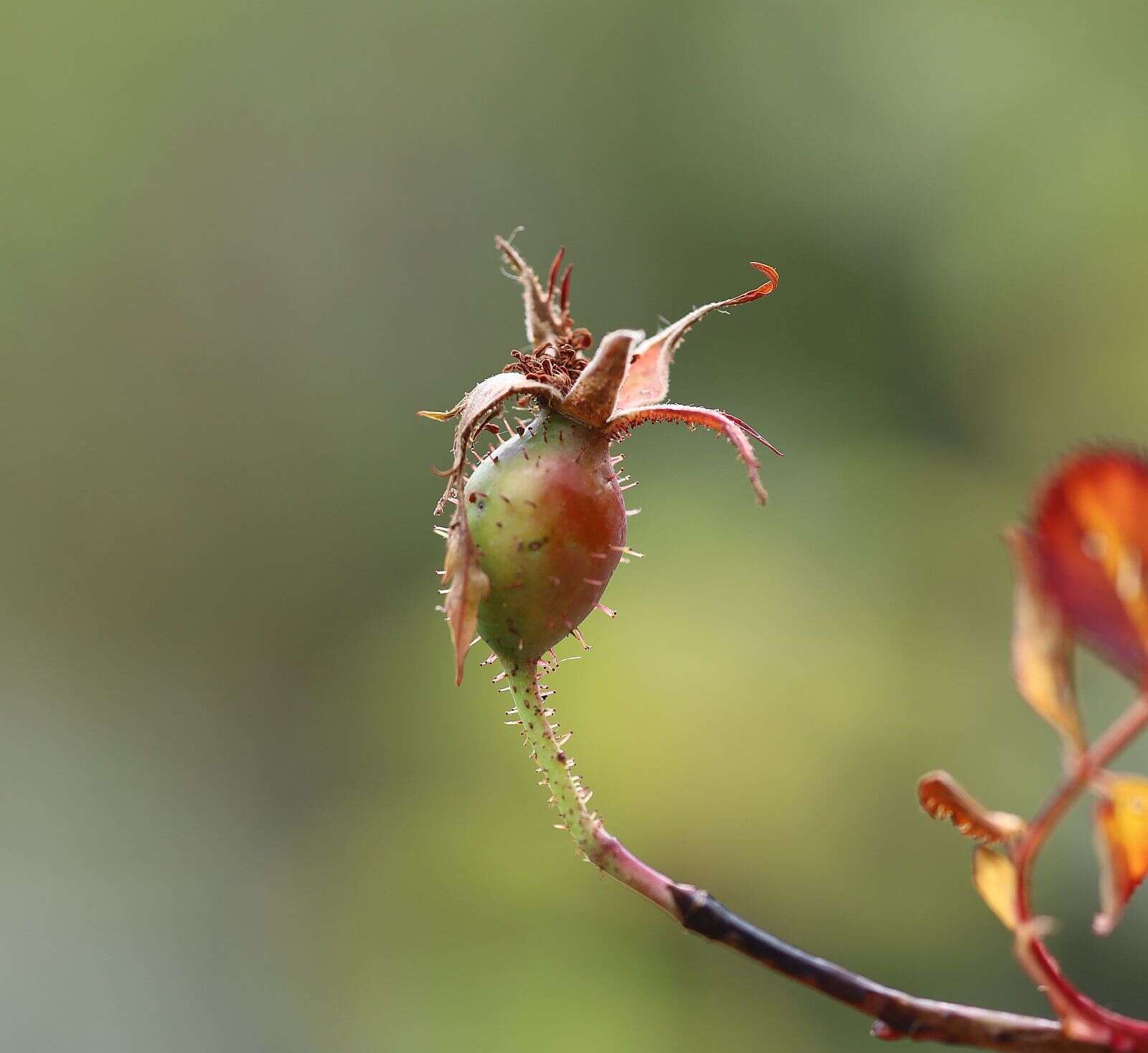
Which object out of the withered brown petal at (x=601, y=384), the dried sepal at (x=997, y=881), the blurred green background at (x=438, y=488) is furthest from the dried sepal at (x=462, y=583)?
the blurred green background at (x=438, y=488)

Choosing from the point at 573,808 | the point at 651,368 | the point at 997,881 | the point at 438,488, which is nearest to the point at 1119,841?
the point at 997,881

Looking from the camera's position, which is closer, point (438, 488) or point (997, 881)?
point (997, 881)

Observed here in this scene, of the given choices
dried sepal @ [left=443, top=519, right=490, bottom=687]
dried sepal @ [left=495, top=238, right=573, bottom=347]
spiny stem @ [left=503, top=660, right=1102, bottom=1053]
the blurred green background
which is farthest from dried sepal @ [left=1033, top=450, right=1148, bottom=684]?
the blurred green background

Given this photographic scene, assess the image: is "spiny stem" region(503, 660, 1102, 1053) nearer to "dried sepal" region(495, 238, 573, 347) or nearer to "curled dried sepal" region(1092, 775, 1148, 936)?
"curled dried sepal" region(1092, 775, 1148, 936)

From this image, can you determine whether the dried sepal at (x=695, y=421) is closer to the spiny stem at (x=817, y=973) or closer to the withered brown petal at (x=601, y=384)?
the withered brown petal at (x=601, y=384)

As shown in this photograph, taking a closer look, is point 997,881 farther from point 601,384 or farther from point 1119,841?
point 601,384
